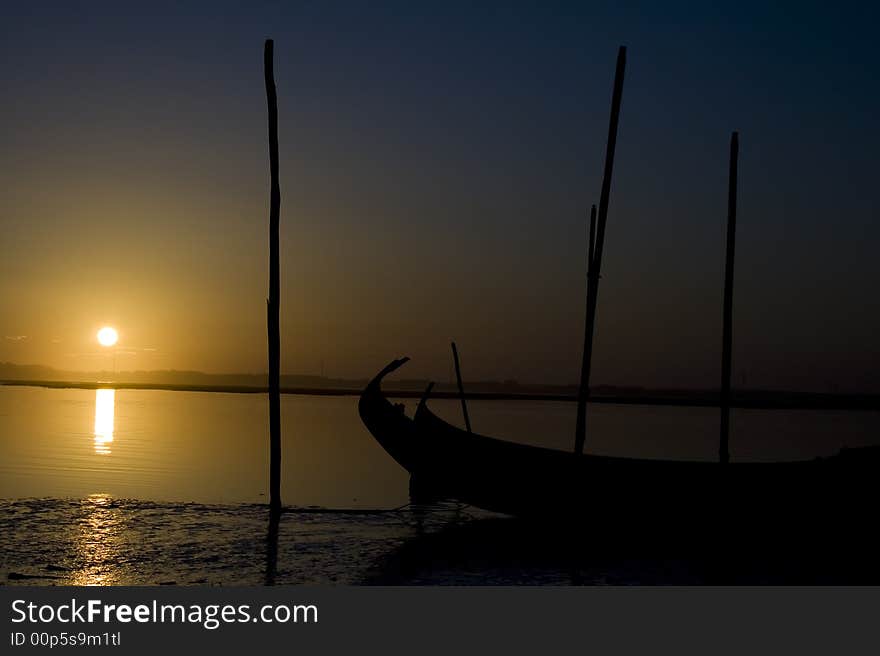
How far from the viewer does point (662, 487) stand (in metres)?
14.0

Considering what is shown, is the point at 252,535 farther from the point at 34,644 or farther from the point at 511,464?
the point at 34,644

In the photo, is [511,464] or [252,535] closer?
[252,535]

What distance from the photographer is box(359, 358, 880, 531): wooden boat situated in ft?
44.6

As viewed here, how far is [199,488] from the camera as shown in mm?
18844

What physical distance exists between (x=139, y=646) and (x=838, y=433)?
4494cm

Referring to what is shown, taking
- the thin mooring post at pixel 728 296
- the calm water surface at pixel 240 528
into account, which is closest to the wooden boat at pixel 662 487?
the calm water surface at pixel 240 528

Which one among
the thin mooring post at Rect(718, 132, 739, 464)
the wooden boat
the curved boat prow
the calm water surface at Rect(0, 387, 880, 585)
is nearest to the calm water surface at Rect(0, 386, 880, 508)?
the calm water surface at Rect(0, 387, 880, 585)

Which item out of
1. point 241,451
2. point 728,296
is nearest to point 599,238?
point 728,296

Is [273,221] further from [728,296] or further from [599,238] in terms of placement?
[728,296]

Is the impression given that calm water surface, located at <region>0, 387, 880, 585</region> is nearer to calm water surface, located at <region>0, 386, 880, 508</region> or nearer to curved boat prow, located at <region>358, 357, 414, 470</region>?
calm water surface, located at <region>0, 386, 880, 508</region>

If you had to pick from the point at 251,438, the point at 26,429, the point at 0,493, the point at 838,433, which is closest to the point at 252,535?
the point at 0,493

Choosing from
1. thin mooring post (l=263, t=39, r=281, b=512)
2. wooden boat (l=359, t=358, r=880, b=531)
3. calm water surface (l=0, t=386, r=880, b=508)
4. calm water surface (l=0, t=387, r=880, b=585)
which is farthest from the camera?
calm water surface (l=0, t=386, r=880, b=508)

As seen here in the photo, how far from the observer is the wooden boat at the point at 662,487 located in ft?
44.6

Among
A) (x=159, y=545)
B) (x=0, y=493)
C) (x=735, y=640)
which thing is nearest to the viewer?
(x=735, y=640)
